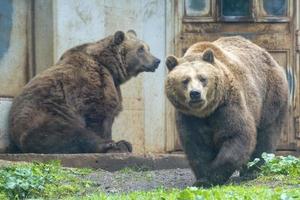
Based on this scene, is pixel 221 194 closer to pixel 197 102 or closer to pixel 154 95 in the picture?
pixel 197 102

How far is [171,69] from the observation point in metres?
11.1

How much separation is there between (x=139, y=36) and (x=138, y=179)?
10.6ft

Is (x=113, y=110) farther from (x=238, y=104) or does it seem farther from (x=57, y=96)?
(x=238, y=104)

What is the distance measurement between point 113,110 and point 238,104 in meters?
3.19

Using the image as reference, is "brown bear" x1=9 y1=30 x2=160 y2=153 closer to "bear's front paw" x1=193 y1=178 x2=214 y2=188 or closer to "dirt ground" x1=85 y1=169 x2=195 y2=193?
"dirt ground" x1=85 y1=169 x2=195 y2=193

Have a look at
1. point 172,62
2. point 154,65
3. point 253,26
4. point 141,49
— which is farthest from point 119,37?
point 172,62

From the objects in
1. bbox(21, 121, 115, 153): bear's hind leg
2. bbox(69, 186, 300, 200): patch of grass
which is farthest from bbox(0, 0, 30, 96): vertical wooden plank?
bbox(69, 186, 300, 200): patch of grass

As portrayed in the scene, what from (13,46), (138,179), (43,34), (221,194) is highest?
(43,34)

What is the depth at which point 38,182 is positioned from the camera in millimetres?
10195

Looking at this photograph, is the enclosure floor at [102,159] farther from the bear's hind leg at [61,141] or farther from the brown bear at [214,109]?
the brown bear at [214,109]

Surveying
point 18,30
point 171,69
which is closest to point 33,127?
point 18,30

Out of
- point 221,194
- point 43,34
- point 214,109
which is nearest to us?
point 221,194

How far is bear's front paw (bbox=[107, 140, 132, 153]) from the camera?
13.4 m

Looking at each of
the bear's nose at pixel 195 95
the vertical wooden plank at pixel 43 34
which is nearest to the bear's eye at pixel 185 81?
the bear's nose at pixel 195 95
